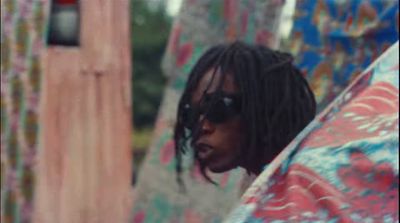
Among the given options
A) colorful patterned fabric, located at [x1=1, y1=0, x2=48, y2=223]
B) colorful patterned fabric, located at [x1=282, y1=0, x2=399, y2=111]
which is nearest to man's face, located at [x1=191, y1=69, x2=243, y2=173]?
colorful patterned fabric, located at [x1=282, y1=0, x2=399, y2=111]

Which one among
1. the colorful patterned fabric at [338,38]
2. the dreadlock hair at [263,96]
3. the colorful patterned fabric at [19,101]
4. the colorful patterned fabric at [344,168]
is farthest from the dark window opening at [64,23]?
the colorful patterned fabric at [344,168]

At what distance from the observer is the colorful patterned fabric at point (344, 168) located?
72.2 inches

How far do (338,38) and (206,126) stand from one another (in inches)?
64.8

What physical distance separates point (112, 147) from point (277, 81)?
177 cm

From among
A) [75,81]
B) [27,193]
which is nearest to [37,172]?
[27,193]

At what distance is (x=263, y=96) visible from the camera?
2615 millimetres

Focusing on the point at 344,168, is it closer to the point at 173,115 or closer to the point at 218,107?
the point at 218,107

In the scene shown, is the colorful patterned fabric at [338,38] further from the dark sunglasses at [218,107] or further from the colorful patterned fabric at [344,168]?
the colorful patterned fabric at [344,168]

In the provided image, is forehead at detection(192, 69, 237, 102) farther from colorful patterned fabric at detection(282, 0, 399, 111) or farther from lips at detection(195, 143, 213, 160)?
colorful patterned fabric at detection(282, 0, 399, 111)

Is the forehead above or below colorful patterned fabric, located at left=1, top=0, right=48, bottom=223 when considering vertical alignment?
above

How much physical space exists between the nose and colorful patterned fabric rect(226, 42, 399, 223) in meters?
0.66

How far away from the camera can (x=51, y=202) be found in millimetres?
4258

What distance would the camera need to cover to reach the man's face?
2604 mm

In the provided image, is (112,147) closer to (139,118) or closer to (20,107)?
(20,107)
